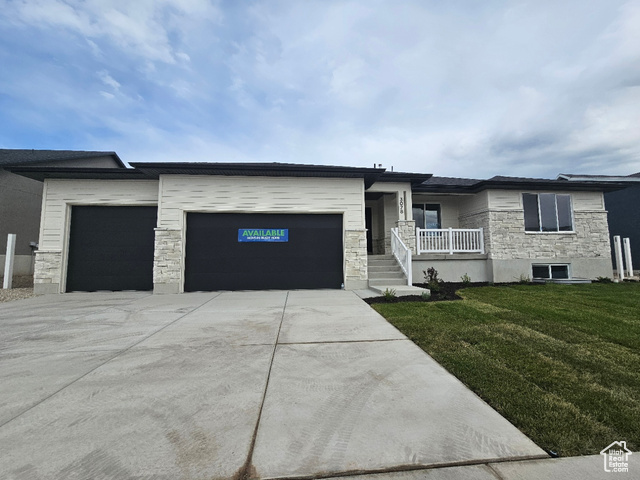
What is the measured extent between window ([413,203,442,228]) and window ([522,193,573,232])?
3.48 m

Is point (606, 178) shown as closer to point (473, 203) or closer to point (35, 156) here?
point (473, 203)

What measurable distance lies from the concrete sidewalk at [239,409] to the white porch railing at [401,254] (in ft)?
15.5

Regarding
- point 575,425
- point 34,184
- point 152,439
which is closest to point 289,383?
point 152,439

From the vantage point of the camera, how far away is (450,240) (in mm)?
10258

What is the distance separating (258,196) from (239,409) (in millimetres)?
7543

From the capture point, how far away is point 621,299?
268 inches

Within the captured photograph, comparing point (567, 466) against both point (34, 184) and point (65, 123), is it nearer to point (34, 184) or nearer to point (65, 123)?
point (34, 184)

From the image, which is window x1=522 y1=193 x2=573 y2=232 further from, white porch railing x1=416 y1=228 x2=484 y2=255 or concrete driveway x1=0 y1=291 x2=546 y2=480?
concrete driveway x1=0 y1=291 x2=546 y2=480

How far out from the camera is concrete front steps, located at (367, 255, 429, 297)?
877 centimetres

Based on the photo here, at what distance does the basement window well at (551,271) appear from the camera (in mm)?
10914

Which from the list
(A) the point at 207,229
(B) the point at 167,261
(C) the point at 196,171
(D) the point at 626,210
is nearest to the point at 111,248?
(B) the point at 167,261

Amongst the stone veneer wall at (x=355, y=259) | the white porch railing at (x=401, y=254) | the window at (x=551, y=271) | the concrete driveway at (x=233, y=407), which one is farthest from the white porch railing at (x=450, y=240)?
the concrete driveway at (x=233, y=407)

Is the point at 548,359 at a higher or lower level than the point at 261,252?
lower

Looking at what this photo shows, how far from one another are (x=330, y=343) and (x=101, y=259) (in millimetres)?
9487
